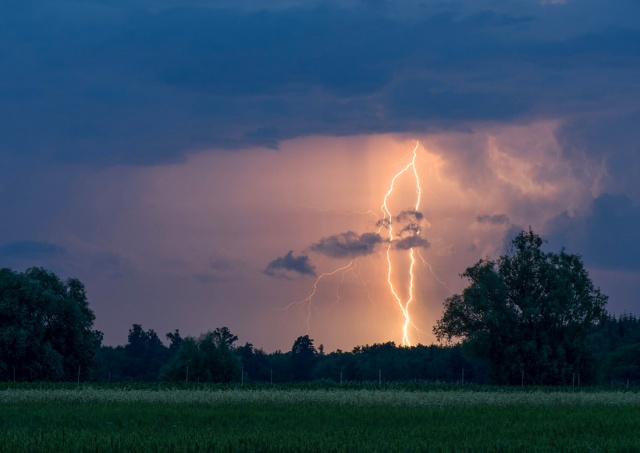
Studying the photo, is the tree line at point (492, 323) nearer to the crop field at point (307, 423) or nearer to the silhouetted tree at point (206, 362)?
the silhouetted tree at point (206, 362)

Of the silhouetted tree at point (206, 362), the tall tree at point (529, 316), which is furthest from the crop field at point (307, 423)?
the silhouetted tree at point (206, 362)

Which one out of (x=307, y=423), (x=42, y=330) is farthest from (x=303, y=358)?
(x=307, y=423)

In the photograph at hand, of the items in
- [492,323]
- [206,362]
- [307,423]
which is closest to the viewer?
[307,423]

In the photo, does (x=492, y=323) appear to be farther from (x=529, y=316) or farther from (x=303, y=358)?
(x=303, y=358)

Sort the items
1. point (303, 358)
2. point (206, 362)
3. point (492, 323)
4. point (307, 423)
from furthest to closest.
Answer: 1. point (303, 358)
2. point (206, 362)
3. point (492, 323)
4. point (307, 423)

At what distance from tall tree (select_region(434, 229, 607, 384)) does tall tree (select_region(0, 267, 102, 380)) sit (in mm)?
33748

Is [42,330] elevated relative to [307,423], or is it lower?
elevated

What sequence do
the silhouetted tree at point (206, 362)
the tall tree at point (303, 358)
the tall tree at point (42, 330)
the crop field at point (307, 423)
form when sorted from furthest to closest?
the tall tree at point (303, 358) → the silhouetted tree at point (206, 362) → the tall tree at point (42, 330) → the crop field at point (307, 423)

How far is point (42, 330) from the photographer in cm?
8050

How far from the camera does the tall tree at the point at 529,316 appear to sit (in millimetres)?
79688

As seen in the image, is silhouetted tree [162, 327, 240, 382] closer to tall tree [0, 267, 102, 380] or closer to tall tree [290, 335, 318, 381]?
tall tree [0, 267, 102, 380]

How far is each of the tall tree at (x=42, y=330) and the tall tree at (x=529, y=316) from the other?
3375 centimetres

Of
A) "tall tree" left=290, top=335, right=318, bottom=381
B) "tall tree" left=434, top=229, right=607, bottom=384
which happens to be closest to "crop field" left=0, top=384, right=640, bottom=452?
"tall tree" left=434, top=229, right=607, bottom=384

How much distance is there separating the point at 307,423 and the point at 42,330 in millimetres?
57308
